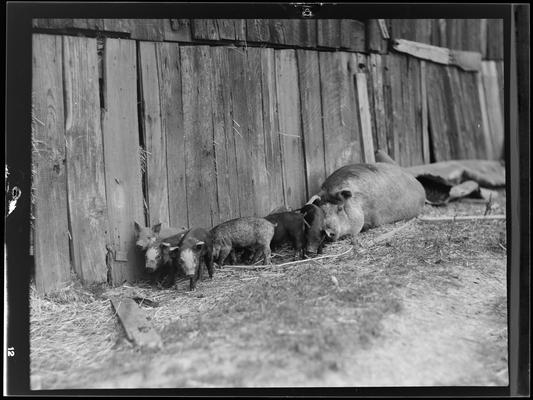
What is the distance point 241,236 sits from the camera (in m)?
6.78

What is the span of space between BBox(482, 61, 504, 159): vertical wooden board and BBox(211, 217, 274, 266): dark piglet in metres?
6.05

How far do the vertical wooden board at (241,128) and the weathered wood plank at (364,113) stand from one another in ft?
6.56

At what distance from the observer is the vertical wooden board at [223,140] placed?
6.88 meters

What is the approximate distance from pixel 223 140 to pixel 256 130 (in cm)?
47

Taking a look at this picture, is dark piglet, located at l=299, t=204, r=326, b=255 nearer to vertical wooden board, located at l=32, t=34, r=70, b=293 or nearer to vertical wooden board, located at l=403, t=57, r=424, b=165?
vertical wooden board, located at l=32, t=34, r=70, b=293

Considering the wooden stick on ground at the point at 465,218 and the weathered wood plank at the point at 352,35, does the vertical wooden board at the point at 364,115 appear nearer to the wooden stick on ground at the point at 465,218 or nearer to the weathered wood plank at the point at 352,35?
the weathered wood plank at the point at 352,35

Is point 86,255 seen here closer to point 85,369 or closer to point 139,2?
point 85,369

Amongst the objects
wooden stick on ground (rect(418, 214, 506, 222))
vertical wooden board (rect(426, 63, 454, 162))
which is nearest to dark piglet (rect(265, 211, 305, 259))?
wooden stick on ground (rect(418, 214, 506, 222))

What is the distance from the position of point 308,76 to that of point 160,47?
1964mm

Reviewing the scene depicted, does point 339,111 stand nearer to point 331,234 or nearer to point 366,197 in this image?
point 366,197

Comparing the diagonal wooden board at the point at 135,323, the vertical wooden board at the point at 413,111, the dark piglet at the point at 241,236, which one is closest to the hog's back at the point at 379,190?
the vertical wooden board at the point at 413,111

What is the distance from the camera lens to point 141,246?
6.30 meters

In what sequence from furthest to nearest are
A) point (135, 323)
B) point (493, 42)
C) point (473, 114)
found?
point (493, 42) → point (473, 114) → point (135, 323)

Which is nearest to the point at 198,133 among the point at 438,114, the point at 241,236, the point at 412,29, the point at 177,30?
the point at 177,30
